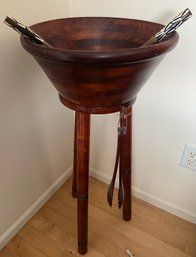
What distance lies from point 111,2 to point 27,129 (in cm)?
57

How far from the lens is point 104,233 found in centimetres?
109

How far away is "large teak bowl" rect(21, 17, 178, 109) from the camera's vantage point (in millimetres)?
500

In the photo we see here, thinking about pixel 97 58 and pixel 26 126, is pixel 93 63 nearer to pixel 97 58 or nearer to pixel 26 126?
pixel 97 58

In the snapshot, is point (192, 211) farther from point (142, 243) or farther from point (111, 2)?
point (111, 2)

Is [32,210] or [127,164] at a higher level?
[127,164]

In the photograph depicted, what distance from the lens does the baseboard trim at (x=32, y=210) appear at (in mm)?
1032

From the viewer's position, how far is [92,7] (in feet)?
3.10

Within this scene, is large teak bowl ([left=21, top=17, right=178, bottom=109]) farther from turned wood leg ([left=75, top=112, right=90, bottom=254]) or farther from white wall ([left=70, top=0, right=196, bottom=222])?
white wall ([left=70, top=0, right=196, bottom=222])

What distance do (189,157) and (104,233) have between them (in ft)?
1.63

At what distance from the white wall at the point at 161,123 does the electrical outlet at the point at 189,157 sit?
0.06ft

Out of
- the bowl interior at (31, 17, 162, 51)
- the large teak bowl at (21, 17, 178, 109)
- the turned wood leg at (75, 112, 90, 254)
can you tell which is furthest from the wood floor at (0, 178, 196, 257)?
the bowl interior at (31, 17, 162, 51)

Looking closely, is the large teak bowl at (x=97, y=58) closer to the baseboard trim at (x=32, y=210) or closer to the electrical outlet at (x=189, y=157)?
the electrical outlet at (x=189, y=157)

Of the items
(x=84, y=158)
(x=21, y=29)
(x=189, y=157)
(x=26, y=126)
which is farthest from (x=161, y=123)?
(x=21, y=29)

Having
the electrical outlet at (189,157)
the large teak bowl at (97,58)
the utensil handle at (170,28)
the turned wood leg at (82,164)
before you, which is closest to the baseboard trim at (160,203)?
the electrical outlet at (189,157)
